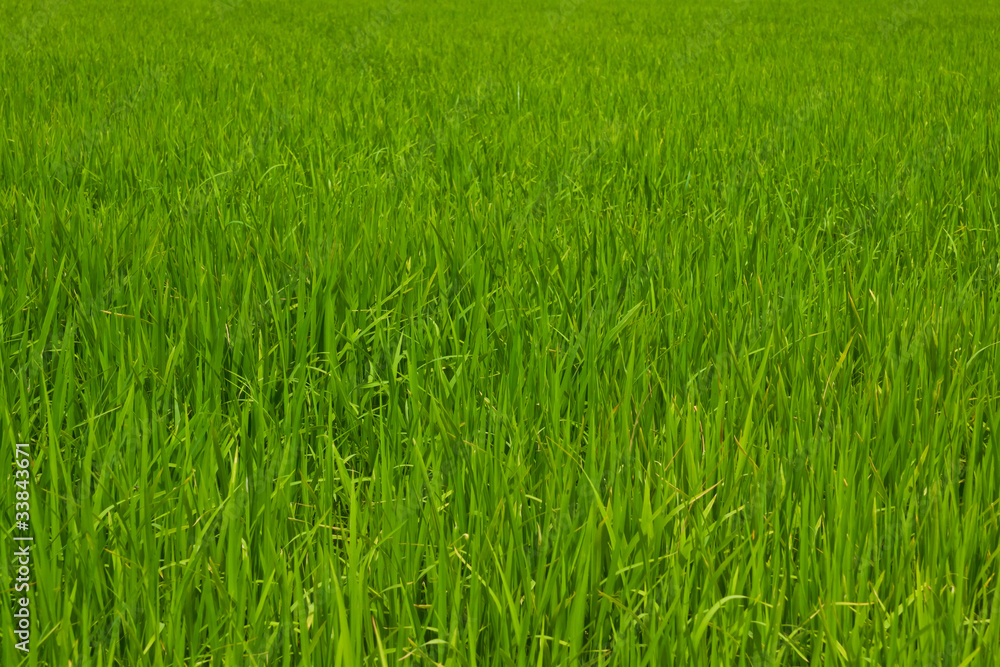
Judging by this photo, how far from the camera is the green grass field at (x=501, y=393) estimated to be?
0.84 metres

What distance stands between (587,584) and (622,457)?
27cm

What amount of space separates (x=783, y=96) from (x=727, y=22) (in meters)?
5.09

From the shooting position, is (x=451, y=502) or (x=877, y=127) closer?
(x=451, y=502)

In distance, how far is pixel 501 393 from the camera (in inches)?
48.0

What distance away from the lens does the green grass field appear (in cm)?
84

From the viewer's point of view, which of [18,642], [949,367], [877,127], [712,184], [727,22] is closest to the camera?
[18,642]

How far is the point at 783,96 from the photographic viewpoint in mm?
3996

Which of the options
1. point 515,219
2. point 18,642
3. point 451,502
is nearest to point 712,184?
point 515,219

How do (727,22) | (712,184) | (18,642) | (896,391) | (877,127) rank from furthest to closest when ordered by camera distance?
(727,22), (877,127), (712,184), (896,391), (18,642)

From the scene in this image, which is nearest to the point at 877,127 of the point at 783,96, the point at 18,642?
the point at 783,96

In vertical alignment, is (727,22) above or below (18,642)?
above

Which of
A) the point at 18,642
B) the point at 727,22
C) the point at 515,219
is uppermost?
the point at 727,22

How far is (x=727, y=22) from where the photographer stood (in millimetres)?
8562

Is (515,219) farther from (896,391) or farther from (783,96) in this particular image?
(783,96)
